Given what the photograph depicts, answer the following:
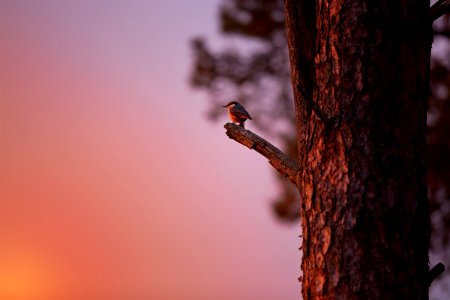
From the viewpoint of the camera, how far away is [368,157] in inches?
89.1

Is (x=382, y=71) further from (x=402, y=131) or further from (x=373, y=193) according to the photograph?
(x=373, y=193)

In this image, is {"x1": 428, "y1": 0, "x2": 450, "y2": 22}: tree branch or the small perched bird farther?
the small perched bird

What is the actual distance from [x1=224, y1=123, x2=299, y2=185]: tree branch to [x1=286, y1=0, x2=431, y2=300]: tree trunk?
0.20 m

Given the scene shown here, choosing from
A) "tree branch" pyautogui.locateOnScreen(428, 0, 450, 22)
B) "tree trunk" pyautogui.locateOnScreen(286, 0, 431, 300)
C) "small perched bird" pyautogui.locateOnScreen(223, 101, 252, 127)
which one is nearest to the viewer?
"tree trunk" pyautogui.locateOnScreen(286, 0, 431, 300)

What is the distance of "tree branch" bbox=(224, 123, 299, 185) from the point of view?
2.65 metres

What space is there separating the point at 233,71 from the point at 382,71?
725cm

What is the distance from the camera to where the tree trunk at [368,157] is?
222cm

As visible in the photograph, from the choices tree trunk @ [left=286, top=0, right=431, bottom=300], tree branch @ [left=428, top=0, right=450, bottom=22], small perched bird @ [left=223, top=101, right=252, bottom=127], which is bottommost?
tree trunk @ [left=286, top=0, right=431, bottom=300]

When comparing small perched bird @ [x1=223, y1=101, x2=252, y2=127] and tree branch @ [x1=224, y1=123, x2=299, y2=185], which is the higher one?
small perched bird @ [x1=223, y1=101, x2=252, y2=127]

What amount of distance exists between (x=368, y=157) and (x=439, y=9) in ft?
2.55

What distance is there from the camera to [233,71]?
372 inches

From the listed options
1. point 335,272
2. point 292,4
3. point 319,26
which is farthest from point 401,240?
point 292,4

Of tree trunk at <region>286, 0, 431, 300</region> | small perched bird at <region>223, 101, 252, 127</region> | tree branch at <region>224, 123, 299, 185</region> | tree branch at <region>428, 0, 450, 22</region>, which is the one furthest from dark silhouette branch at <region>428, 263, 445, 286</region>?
small perched bird at <region>223, 101, 252, 127</region>

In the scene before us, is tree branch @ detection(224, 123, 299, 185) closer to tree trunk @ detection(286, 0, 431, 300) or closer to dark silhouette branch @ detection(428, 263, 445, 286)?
tree trunk @ detection(286, 0, 431, 300)
